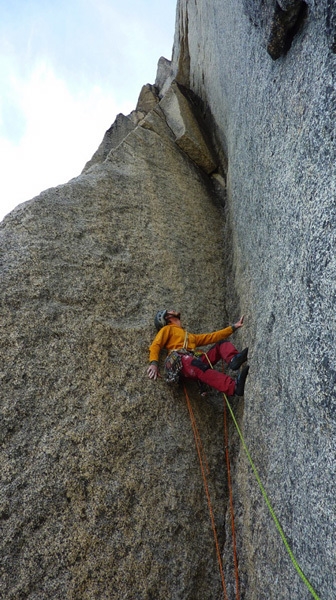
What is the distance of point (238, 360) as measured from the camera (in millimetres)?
4945

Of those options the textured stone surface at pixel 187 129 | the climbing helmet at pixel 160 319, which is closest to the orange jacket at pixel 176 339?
the climbing helmet at pixel 160 319

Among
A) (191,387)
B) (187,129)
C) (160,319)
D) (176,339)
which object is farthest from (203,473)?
(187,129)

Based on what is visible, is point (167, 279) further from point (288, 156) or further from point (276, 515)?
point (276, 515)

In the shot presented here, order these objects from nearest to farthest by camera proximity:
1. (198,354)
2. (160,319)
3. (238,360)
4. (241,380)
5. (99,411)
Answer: (99,411)
(241,380)
(238,360)
(198,354)
(160,319)

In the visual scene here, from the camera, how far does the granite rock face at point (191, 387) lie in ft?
9.96

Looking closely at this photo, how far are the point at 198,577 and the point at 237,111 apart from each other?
622 centimetres

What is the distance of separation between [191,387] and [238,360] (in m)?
0.88

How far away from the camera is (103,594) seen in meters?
3.60

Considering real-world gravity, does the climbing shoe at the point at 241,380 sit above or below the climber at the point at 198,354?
below

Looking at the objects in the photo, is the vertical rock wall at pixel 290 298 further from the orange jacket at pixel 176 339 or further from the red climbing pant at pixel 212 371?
the orange jacket at pixel 176 339

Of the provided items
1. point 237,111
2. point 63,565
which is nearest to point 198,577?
point 63,565

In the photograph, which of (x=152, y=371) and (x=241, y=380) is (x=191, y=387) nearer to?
→ (x=152, y=371)

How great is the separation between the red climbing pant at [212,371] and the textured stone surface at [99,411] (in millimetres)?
403

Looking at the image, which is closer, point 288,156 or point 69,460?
point 288,156
